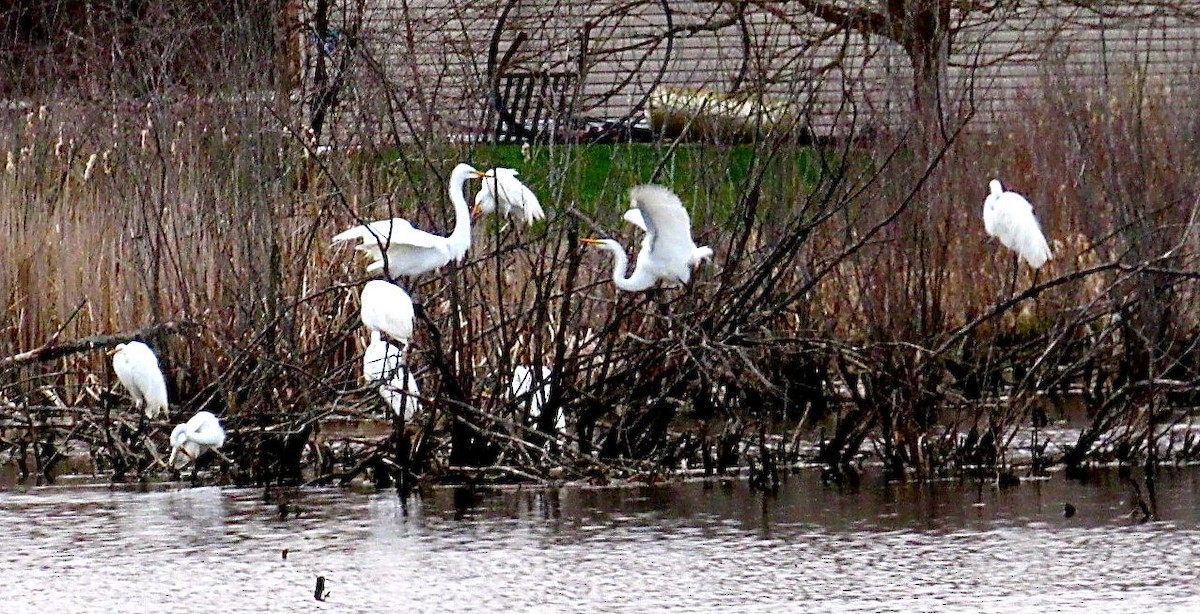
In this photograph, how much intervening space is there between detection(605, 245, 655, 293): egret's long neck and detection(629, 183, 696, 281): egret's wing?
0.33 ft

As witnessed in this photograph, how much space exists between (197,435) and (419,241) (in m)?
1.08

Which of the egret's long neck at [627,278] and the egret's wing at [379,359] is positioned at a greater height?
the egret's long neck at [627,278]

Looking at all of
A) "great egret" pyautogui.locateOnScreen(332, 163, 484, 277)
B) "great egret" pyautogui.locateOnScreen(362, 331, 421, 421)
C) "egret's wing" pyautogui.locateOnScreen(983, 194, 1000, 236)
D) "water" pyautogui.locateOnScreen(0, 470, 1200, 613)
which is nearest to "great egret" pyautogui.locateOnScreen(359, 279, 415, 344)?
"great egret" pyautogui.locateOnScreen(362, 331, 421, 421)

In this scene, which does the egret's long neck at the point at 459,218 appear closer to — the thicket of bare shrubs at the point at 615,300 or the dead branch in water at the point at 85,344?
the thicket of bare shrubs at the point at 615,300

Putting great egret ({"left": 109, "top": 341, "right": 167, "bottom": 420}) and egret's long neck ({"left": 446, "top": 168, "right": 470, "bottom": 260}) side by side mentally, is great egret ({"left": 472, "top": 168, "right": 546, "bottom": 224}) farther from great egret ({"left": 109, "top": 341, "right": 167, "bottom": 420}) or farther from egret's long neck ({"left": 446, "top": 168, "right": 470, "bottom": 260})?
great egret ({"left": 109, "top": 341, "right": 167, "bottom": 420})

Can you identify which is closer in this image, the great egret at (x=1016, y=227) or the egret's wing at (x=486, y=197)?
the egret's wing at (x=486, y=197)

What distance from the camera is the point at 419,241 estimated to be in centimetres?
803

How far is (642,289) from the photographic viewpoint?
26.5 feet

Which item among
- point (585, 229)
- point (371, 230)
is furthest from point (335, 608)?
point (585, 229)

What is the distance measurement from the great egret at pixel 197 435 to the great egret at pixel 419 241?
0.83m

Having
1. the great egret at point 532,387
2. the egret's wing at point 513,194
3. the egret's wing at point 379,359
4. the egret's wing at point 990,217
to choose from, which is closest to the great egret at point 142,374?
the egret's wing at point 379,359

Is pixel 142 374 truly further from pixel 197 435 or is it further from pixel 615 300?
pixel 615 300

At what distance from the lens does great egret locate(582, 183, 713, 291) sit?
26.1 feet

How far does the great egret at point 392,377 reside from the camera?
742 centimetres
